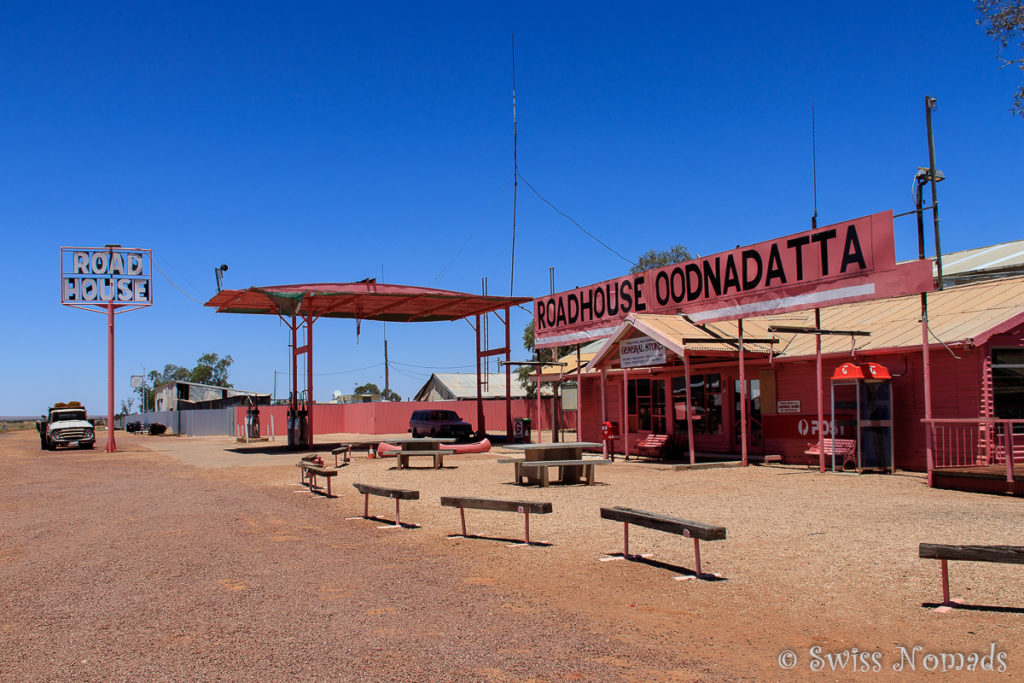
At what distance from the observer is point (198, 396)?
82438 mm

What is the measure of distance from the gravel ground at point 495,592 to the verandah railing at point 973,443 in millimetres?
2154

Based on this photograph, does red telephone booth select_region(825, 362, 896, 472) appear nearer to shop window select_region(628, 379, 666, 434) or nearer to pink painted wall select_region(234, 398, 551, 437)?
shop window select_region(628, 379, 666, 434)

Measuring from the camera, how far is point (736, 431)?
2134cm

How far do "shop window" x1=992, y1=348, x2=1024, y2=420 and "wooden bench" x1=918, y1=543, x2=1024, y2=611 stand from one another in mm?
10354

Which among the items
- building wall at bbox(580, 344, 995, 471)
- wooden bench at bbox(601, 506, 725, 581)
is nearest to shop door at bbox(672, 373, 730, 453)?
building wall at bbox(580, 344, 995, 471)

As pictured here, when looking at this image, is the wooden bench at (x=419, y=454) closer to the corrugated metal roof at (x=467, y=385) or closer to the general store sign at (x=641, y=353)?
the general store sign at (x=641, y=353)

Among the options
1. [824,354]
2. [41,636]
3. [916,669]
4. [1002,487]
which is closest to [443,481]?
[824,354]

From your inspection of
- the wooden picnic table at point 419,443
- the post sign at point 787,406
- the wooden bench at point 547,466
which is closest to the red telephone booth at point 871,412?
the post sign at point 787,406

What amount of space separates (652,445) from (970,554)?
1615cm

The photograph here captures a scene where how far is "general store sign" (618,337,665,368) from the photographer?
19.7 meters

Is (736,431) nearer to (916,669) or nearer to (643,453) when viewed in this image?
(643,453)

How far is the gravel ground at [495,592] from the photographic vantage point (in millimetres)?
5414

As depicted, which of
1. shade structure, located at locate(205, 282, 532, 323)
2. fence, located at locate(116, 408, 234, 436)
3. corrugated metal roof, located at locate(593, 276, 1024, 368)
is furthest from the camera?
fence, located at locate(116, 408, 234, 436)

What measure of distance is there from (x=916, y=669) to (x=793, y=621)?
1141 mm
